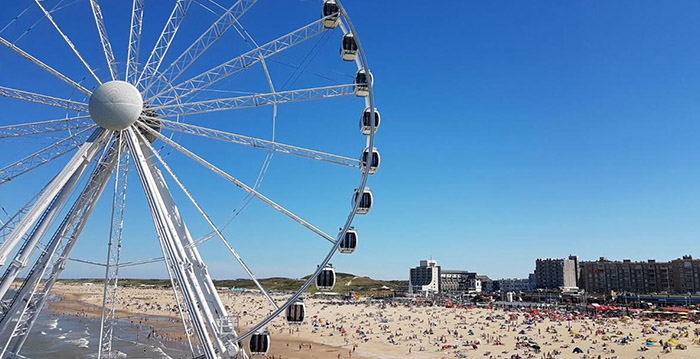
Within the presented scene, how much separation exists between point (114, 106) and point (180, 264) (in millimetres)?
5354

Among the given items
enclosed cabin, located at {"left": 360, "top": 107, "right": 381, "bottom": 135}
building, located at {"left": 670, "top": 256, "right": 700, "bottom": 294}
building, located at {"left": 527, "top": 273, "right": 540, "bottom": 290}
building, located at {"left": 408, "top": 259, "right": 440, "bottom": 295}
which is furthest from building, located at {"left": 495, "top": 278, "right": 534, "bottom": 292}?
enclosed cabin, located at {"left": 360, "top": 107, "right": 381, "bottom": 135}

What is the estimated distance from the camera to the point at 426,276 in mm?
141625

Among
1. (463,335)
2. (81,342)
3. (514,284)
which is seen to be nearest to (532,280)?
(514,284)

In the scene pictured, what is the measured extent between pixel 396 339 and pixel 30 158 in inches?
1454

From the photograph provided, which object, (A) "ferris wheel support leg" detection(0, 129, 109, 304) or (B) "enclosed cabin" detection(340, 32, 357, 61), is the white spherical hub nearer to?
(A) "ferris wheel support leg" detection(0, 129, 109, 304)

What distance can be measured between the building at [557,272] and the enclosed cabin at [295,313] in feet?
429

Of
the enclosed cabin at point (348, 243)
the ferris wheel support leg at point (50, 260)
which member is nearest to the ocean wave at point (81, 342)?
the ferris wheel support leg at point (50, 260)

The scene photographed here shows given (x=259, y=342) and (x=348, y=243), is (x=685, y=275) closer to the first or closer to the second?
(x=348, y=243)

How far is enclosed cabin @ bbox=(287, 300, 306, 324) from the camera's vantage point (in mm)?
15828

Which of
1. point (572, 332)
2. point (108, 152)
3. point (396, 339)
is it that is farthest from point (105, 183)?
point (572, 332)

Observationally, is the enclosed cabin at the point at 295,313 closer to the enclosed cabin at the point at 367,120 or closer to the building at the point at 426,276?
the enclosed cabin at the point at 367,120

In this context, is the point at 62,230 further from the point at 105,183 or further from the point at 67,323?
the point at 67,323

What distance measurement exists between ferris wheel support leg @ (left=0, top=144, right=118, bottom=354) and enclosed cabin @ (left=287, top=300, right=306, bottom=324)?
6.96m

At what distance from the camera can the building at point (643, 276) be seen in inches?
4380
